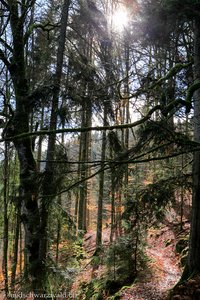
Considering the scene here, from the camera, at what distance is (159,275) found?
7695 mm

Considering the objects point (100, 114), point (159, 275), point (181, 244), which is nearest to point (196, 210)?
point (100, 114)

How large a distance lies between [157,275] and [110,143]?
4.79 meters

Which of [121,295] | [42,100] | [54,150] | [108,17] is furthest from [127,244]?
[108,17]

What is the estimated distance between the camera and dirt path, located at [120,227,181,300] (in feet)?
21.7

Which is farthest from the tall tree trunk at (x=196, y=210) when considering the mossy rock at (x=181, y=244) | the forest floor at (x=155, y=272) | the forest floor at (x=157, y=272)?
the mossy rock at (x=181, y=244)

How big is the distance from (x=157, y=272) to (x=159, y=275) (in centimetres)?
20

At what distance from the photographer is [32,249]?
225 inches

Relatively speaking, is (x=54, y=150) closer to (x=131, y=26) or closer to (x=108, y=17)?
(x=131, y=26)

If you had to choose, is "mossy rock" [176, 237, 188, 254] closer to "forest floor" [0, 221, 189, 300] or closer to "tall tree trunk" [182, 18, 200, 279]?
"forest floor" [0, 221, 189, 300]

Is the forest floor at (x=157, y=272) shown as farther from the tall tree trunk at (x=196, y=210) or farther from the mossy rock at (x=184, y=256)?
the tall tree trunk at (x=196, y=210)

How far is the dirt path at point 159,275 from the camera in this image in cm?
662

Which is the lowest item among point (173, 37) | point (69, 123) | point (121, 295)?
point (121, 295)

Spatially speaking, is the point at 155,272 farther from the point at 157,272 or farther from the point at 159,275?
the point at 159,275

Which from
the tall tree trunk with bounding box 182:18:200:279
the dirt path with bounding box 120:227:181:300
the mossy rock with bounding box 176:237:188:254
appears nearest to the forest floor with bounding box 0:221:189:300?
the dirt path with bounding box 120:227:181:300
